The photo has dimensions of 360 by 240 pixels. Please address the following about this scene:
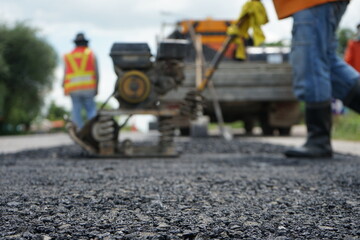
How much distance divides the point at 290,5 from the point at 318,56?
0.45 m

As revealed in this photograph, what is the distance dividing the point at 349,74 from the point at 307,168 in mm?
1115

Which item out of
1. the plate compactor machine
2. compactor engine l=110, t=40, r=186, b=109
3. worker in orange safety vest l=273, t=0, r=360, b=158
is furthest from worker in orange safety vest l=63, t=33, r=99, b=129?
worker in orange safety vest l=273, t=0, r=360, b=158

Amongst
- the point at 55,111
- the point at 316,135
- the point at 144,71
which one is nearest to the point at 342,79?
the point at 316,135

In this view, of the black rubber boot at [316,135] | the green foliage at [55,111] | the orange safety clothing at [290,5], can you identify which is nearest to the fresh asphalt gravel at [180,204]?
the black rubber boot at [316,135]

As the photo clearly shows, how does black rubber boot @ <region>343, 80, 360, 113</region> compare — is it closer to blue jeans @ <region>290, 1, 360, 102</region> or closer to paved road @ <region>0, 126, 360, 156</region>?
blue jeans @ <region>290, 1, 360, 102</region>

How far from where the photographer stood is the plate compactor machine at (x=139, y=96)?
13.6ft

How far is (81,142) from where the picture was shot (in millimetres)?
4414

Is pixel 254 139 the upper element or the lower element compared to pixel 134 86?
lower

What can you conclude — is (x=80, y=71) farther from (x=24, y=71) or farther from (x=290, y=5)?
(x=24, y=71)

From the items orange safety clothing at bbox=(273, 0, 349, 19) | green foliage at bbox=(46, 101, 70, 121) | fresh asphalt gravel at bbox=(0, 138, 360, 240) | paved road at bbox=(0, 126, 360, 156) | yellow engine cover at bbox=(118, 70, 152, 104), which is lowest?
paved road at bbox=(0, 126, 360, 156)

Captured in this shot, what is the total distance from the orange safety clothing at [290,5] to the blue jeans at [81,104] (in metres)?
3.02

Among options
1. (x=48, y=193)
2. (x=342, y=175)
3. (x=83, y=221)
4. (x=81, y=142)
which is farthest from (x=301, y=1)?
(x=83, y=221)

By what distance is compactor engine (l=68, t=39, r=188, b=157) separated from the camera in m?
4.14

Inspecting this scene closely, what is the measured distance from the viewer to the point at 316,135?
3973mm
